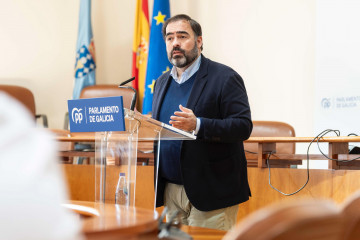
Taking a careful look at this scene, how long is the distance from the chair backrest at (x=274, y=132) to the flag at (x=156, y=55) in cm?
181

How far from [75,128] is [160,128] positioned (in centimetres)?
39

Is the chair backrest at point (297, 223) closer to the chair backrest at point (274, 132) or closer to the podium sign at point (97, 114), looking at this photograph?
the podium sign at point (97, 114)

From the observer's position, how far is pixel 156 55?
6035 millimetres

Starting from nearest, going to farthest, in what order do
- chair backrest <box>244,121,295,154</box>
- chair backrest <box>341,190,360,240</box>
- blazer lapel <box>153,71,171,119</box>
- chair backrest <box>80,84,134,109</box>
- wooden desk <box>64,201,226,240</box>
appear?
chair backrest <box>341,190,360,240</box>, wooden desk <box>64,201,226,240</box>, blazer lapel <box>153,71,171,119</box>, chair backrest <box>244,121,295,154</box>, chair backrest <box>80,84,134,109</box>

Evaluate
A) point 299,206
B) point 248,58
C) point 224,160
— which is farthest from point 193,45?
point 248,58

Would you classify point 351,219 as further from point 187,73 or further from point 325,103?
point 325,103

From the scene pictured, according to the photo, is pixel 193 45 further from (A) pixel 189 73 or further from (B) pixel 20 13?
(B) pixel 20 13

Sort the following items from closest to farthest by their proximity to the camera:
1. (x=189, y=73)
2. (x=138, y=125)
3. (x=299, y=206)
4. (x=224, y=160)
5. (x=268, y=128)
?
(x=299, y=206) → (x=138, y=125) → (x=224, y=160) → (x=189, y=73) → (x=268, y=128)

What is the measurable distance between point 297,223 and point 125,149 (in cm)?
151

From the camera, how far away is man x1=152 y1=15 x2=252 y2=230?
258 centimetres

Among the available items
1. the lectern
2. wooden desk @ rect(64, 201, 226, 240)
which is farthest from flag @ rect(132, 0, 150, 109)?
wooden desk @ rect(64, 201, 226, 240)

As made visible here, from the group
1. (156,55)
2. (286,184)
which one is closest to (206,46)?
(156,55)

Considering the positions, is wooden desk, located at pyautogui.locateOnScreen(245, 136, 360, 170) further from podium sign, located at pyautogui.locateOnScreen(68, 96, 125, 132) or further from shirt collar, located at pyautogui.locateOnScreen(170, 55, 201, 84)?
podium sign, located at pyautogui.locateOnScreen(68, 96, 125, 132)

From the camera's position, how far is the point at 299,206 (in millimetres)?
818
